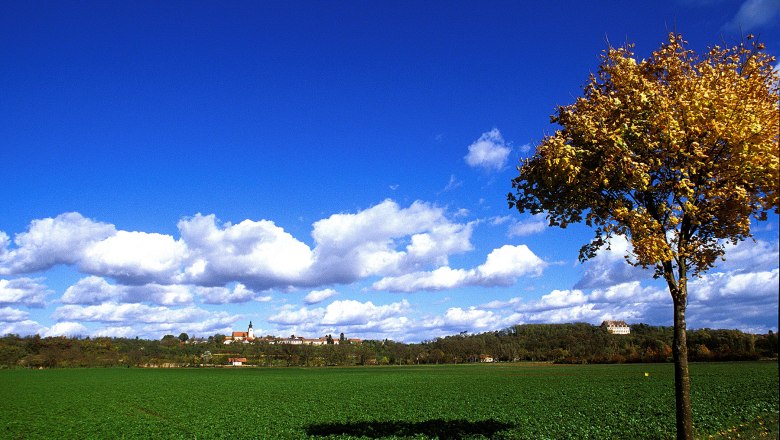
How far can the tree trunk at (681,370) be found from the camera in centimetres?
1570

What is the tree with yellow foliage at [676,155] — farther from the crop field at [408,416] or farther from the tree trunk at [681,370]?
the crop field at [408,416]

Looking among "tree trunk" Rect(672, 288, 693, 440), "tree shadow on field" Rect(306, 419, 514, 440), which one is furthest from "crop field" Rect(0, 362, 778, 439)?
"tree trunk" Rect(672, 288, 693, 440)

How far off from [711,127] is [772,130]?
1833mm

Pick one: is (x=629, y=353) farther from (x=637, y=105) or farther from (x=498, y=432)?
(x=637, y=105)

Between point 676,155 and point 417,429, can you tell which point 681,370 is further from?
point 417,429

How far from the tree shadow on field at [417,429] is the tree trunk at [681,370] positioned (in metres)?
11.1

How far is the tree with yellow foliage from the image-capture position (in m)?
15.0

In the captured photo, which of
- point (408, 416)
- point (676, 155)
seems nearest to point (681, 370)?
point (676, 155)

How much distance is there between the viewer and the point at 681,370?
1591cm

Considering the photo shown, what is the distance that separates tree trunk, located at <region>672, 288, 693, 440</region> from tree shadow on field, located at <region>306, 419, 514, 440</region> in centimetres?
1111

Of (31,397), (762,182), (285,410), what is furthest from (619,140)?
(31,397)

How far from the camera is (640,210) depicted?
52.2 ft

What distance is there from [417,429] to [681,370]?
16.7 meters

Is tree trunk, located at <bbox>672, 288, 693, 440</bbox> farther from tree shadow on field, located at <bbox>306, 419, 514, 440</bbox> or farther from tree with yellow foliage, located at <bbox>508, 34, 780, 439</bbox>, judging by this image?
tree shadow on field, located at <bbox>306, 419, 514, 440</bbox>
